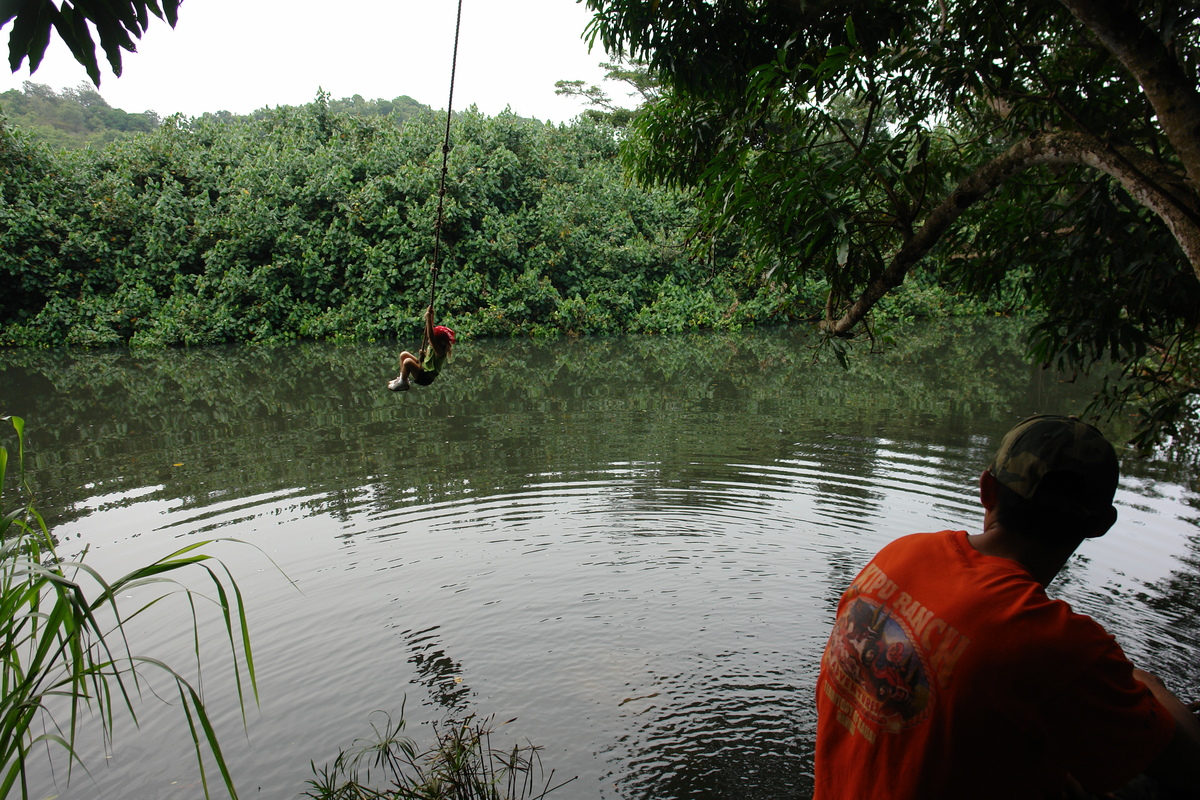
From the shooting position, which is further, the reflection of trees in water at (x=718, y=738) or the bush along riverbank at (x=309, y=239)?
the bush along riverbank at (x=309, y=239)

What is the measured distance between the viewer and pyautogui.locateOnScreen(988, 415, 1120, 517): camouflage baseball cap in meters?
1.23

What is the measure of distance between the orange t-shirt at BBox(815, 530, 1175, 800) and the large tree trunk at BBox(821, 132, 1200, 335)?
2.02 m

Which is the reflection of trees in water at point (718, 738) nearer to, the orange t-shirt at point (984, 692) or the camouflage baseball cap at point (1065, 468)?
the orange t-shirt at point (984, 692)

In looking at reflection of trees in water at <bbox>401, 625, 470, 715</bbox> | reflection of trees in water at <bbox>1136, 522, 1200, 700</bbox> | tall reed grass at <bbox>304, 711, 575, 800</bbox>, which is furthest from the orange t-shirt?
reflection of trees in water at <bbox>1136, 522, 1200, 700</bbox>

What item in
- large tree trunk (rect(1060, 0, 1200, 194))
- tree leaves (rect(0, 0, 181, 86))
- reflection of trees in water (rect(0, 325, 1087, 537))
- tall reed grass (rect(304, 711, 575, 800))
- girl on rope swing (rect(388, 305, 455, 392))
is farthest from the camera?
reflection of trees in water (rect(0, 325, 1087, 537))

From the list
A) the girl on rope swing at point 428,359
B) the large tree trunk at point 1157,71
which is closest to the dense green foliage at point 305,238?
the girl on rope swing at point 428,359

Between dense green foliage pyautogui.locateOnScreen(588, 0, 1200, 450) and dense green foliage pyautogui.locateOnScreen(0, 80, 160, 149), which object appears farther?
dense green foliage pyautogui.locateOnScreen(0, 80, 160, 149)

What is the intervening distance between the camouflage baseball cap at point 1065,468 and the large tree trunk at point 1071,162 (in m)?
1.78

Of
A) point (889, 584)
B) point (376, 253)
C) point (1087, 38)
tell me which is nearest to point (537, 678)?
point (889, 584)

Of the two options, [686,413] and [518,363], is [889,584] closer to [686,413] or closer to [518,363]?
[686,413]

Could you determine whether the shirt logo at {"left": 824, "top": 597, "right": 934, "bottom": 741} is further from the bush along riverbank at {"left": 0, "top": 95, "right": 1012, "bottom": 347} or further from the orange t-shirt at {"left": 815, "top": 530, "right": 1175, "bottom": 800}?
the bush along riverbank at {"left": 0, "top": 95, "right": 1012, "bottom": 347}

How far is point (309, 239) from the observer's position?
1962 cm

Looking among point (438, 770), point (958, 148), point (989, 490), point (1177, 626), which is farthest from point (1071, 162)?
point (438, 770)

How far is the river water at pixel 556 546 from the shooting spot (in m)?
3.45
